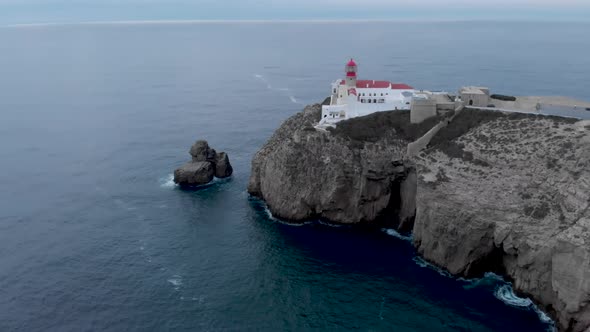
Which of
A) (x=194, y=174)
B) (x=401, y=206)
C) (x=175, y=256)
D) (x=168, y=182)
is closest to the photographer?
(x=175, y=256)

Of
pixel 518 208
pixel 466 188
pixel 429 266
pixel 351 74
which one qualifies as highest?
pixel 351 74

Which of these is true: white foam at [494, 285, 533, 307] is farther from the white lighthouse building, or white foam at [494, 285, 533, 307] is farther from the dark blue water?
the white lighthouse building

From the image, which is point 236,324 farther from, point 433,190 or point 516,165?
point 516,165

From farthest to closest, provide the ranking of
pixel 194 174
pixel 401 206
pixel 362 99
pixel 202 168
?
pixel 202 168
pixel 194 174
pixel 362 99
pixel 401 206

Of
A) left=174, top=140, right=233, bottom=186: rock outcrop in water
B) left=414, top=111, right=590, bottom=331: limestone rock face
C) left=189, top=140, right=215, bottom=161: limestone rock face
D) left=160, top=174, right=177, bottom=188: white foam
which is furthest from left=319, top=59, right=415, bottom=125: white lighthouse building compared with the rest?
left=160, top=174, right=177, bottom=188: white foam

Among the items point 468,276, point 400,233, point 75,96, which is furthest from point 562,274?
point 75,96

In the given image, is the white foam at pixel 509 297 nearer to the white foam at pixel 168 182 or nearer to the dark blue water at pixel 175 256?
the dark blue water at pixel 175 256

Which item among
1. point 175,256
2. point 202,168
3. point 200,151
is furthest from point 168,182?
point 175,256

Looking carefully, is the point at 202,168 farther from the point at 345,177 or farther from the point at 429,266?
the point at 429,266
